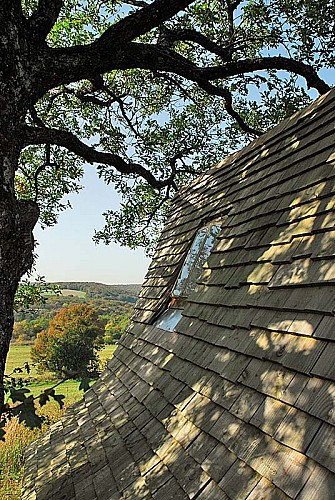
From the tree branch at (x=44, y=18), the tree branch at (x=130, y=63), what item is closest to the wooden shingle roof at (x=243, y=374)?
the tree branch at (x=130, y=63)

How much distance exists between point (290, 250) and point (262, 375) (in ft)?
3.41

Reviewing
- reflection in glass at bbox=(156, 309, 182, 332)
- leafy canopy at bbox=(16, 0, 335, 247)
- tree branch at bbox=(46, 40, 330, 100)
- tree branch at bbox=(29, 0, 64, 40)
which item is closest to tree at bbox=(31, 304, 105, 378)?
leafy canopy at bbox=(16, 0, 335, 247)

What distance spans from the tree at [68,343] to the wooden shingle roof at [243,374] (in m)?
16.5

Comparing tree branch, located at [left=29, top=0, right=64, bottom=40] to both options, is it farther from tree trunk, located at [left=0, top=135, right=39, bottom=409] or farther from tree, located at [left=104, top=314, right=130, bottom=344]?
tree, located at [left=104, top=314, right=130, bottom=344]

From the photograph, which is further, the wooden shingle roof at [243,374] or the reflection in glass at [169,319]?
the reflection in glass at [169,319]

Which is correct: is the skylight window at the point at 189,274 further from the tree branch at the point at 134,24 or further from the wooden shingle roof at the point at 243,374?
the tree branch at the point at 134,24

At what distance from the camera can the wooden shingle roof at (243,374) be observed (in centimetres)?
232

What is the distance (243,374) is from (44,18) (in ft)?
17.0

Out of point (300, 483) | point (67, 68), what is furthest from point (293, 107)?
point (300, 483)

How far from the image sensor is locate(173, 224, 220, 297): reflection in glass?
19.3 feet

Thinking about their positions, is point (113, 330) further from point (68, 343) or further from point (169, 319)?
point (169, 319)

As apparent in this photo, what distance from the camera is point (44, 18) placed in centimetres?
584

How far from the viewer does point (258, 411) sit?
2.63m

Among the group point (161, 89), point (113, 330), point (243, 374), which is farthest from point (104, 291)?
point (243, 374)
